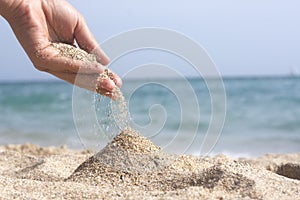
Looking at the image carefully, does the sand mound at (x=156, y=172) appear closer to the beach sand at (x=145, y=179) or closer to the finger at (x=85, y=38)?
the beach sand at (x=145, y=179)

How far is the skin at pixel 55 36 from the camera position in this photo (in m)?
2.80

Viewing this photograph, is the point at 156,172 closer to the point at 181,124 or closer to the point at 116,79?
the point at 116,79

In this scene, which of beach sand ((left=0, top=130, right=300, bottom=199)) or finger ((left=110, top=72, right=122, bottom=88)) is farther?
finger ((left=110, top=72, right=122, bottom=88))

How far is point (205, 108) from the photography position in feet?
41.6

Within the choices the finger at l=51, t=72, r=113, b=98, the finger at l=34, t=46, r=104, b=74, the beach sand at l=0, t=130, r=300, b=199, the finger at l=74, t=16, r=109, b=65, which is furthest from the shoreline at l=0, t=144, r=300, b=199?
the finger at l=74, t=16, r=109, b=65

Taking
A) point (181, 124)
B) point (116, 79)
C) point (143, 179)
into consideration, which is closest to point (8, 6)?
point (116, 79)

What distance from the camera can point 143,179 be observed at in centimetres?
264

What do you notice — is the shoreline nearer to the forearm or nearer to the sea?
the sea

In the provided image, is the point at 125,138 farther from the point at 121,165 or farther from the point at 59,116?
the point at 59,116

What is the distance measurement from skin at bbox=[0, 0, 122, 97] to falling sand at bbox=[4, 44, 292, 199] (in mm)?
123

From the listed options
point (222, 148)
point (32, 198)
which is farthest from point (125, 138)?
point (222, 148)

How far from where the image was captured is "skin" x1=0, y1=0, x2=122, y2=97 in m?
2.80

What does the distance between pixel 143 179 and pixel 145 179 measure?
11 millimetres

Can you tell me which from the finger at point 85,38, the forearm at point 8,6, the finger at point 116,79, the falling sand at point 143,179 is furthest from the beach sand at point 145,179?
the forearm at point 8,6
